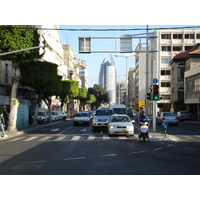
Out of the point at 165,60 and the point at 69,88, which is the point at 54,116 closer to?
the point at 69,88

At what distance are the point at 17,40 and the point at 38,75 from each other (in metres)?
12.0

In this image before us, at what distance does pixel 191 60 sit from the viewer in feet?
174

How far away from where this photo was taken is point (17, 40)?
78.3 ft

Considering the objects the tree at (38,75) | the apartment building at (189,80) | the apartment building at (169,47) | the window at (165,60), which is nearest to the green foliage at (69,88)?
the tree at (38,75)

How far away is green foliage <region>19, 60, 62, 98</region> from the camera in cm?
3538

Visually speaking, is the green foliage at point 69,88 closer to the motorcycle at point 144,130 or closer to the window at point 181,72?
the window at point 181,72

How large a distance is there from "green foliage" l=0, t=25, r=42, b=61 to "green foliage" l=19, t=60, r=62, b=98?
9.67 metres

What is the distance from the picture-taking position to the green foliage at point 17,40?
76.9ft

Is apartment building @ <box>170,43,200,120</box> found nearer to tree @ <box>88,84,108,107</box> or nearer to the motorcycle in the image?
the motorcycle

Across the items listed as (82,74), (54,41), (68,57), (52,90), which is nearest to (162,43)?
(54,41)

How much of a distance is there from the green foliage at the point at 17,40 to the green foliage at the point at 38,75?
9.67 meters

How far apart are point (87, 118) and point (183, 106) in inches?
1206
